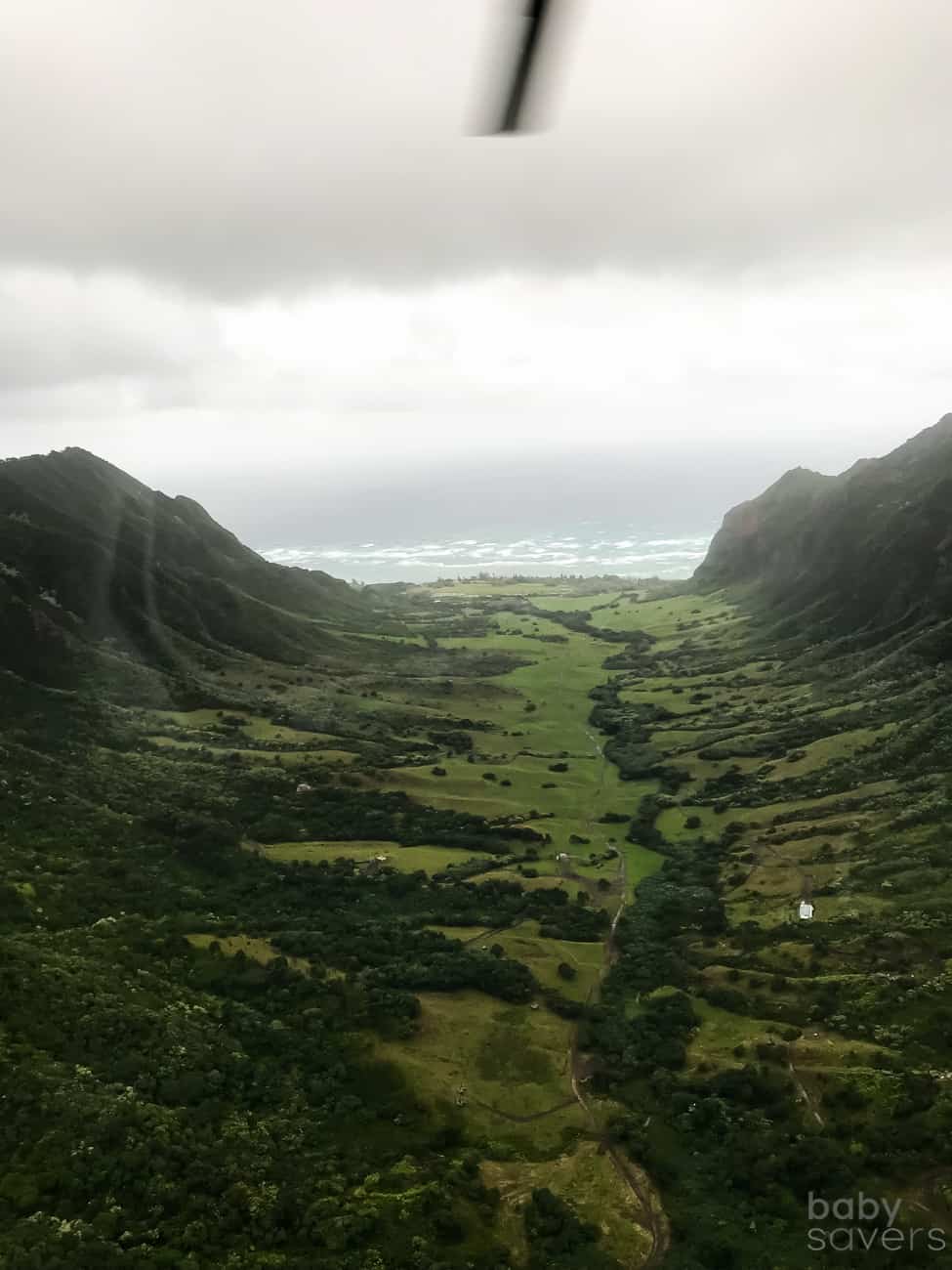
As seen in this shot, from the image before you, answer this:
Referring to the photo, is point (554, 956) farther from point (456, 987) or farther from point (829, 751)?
point (829, 751)

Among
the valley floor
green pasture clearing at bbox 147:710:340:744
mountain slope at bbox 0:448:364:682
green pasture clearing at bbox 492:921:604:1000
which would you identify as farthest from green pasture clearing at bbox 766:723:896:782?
mountain slope at bbox 0:448:364:682

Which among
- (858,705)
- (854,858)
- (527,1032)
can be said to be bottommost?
(527,1032)

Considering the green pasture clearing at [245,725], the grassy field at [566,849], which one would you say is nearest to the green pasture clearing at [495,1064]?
the grassy field at [566,849]

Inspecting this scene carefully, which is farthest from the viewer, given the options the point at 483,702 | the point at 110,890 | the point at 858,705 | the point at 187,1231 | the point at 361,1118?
the point at 483,702

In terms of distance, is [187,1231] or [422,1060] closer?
[187,1231]

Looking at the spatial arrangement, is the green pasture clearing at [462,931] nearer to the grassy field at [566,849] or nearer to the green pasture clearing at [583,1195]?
the grassy field at [566,849]

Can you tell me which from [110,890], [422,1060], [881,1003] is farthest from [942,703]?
[110,890]

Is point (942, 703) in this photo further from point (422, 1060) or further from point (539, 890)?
point (422, 1060)
